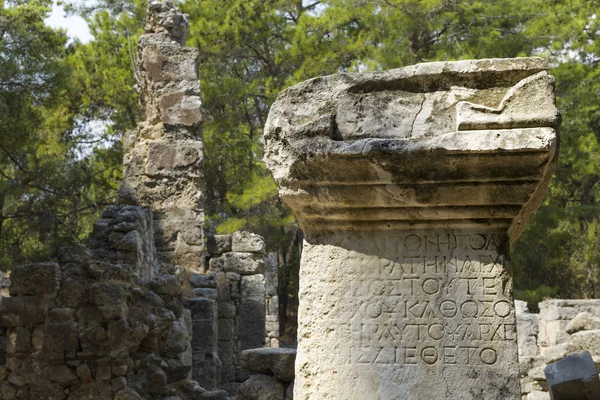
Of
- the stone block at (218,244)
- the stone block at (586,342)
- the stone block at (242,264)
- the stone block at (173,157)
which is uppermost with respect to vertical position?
the stone block at (173,157)

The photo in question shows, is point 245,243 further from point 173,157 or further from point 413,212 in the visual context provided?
point 413,212

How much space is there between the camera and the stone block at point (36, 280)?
21.5 feet

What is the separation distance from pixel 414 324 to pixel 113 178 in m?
16.4

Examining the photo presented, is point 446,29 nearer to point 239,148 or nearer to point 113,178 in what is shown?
point 239,148

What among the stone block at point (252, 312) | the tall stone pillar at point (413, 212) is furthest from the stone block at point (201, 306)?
the tall stone pillar at point (413, 212)

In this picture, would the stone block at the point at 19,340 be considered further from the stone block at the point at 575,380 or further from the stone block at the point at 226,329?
the stone block at the point at 226,329

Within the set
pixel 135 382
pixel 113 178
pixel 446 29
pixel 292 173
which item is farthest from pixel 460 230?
pixel 113 178

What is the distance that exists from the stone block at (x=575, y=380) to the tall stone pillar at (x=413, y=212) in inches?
129

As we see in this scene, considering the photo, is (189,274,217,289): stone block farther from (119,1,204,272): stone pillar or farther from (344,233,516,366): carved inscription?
(344,233,516,366): carved inscription

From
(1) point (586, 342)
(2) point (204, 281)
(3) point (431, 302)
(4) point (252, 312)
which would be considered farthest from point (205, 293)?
(3) point (431, 302)

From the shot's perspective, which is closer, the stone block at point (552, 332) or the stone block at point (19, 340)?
the stone block at point (19, 340)

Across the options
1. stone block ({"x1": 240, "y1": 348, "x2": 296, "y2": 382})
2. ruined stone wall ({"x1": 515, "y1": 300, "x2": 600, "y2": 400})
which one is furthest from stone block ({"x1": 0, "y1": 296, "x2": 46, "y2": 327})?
ruined stone wall ({"x1": 515, "y1": 300, "x2": 600, "y2": 400})

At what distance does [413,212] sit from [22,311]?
4.50 m

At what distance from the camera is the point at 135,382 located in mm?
6777
